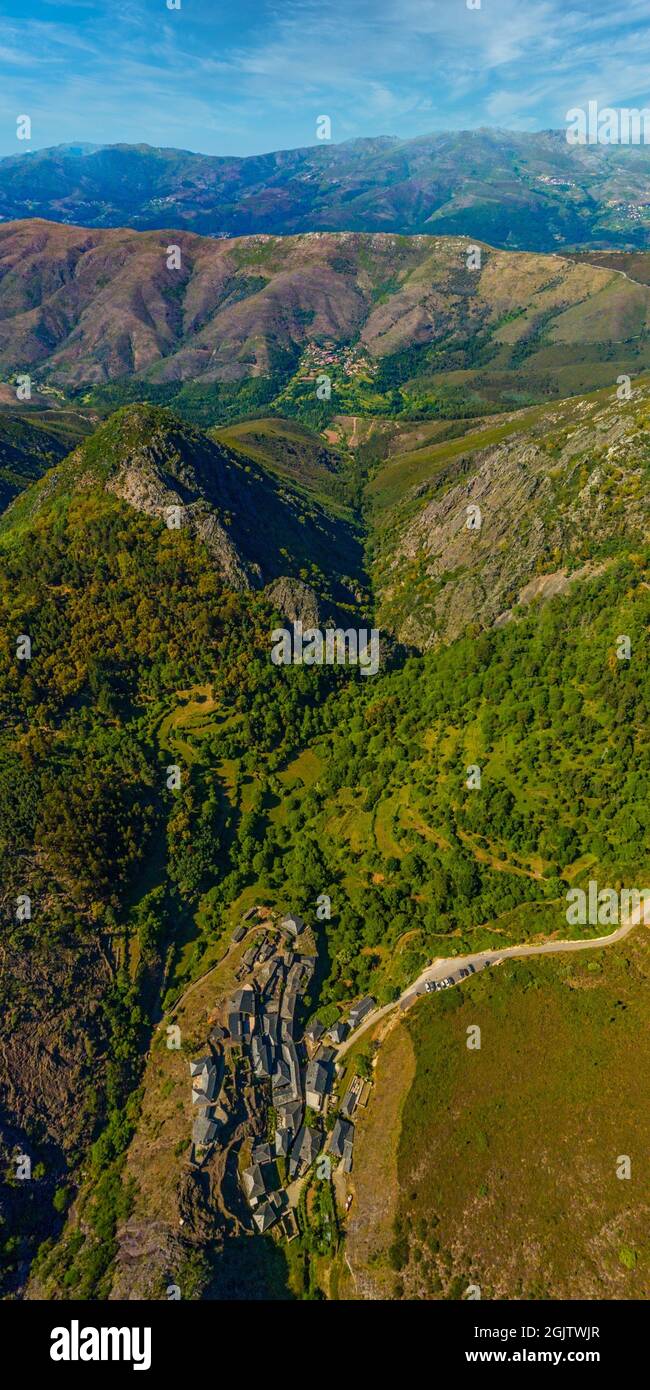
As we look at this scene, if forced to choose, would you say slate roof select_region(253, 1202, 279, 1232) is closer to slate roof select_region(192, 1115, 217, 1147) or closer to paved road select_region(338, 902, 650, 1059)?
slate roof select_region(192, 1115, 217, 1147)

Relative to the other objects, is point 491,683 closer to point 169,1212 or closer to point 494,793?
point 494,793

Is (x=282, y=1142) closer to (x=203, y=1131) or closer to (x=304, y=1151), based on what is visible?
(x=304, y=1151)

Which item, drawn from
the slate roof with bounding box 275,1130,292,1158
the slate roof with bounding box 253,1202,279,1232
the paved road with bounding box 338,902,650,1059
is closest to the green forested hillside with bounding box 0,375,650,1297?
the paved road with bounding box 338,902,650,1059

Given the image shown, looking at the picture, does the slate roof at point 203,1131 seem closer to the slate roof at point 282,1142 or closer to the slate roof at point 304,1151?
the slate roof at point 282,1142

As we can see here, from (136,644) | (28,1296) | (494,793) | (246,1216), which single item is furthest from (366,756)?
(28,1296)

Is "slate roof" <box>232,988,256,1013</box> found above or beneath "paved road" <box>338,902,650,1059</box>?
beneath

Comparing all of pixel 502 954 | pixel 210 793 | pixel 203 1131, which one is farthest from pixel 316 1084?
pixel 210 793

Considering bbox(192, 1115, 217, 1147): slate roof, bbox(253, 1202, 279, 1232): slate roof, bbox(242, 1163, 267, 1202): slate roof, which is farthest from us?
bbox(192, 1115, 217, 1147): slate roof

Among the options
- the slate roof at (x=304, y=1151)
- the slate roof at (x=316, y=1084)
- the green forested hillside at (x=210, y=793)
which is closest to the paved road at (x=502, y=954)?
the green forested hillside at (x=210, y=793)
